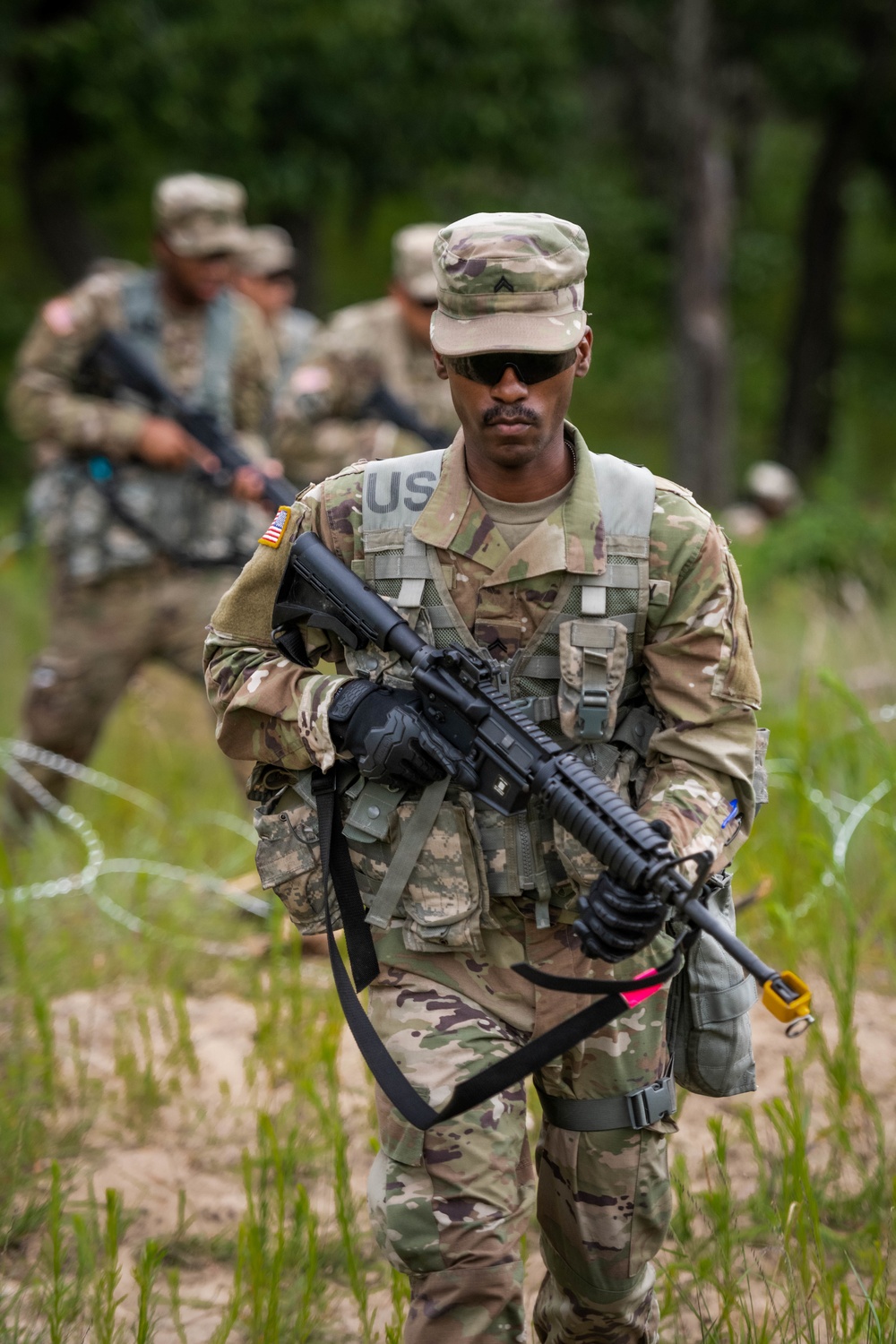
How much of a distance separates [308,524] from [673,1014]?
109 cm

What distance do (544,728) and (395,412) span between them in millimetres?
3726

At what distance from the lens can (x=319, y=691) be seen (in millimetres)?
2650

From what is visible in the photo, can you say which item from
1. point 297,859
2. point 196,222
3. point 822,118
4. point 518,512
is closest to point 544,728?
point 518,512

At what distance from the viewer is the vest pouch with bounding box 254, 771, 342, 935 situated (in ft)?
8.99

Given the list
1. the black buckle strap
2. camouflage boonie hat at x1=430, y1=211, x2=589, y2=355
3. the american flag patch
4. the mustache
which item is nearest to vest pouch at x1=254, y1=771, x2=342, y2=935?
the american flag patch

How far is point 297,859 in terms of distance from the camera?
274 cm

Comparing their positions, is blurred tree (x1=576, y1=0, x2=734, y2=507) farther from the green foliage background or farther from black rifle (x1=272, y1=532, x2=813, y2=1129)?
black rifle (x1=272, y1=532, x2=813, y2=1129)

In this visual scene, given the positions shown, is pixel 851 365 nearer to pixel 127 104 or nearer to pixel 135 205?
pixel 135 205

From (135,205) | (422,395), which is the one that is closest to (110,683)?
(422,395)

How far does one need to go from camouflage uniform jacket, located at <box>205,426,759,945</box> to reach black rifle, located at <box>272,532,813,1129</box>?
0.10m

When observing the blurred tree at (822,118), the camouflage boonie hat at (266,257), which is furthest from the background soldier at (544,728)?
the blurred tree at (822,118)

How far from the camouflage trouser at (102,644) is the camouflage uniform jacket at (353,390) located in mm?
974

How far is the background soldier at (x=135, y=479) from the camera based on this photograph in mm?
5367

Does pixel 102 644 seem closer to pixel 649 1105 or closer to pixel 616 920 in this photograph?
pixel 649 1105
